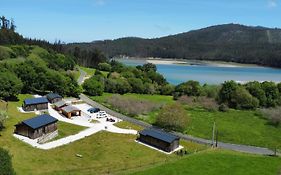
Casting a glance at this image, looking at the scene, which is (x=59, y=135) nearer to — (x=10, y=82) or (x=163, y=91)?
(x=10, y=82)

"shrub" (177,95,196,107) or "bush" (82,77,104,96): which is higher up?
"bush" (82,77,104,96)

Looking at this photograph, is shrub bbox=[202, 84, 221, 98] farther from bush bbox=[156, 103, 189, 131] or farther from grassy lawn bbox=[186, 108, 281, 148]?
bush bbox=[156, 103, 189, 131]

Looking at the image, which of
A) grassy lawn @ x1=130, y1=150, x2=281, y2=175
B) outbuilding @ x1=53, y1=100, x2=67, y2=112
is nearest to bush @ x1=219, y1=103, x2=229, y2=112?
grassy lawn @ x1=130, y1=150, x2=281, y2=175

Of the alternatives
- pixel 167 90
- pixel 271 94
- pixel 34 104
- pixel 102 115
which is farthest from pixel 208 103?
pixel 34 104

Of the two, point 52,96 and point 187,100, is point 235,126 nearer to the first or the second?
point 187,100

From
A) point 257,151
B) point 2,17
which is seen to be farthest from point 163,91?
point 2,17

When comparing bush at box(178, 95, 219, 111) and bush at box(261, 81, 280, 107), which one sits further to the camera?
bush at box(261, 81, 280, 107)

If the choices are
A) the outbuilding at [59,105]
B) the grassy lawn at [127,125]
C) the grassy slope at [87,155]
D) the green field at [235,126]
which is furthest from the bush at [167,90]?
the grassy slope at [87,155]
